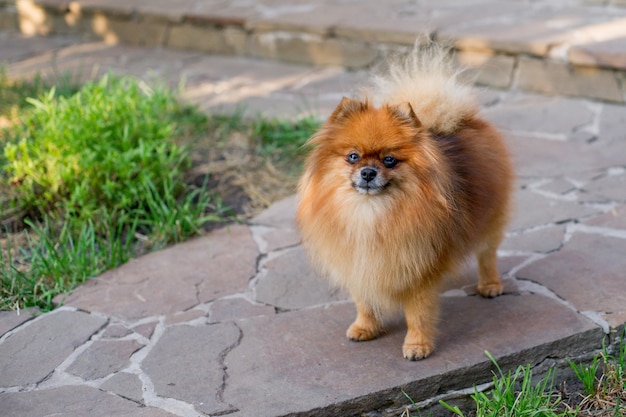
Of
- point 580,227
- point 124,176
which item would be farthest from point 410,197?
point 124,176

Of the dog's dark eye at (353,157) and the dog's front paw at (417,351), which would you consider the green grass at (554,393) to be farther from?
the dog's dark eye at (353,157)

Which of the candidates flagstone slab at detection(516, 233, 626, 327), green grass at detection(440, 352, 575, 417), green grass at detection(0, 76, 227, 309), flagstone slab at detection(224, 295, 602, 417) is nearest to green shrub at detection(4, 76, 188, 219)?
green grass at detection(0, 76, 227, 309)

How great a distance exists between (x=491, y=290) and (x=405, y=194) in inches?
36.4

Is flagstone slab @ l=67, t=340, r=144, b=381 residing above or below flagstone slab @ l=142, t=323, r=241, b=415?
below

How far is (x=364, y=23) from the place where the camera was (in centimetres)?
675

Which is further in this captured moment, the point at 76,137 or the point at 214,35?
the point at 214,35

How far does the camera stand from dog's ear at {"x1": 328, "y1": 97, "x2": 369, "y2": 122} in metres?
3.02

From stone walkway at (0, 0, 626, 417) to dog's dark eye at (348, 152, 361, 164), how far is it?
0.85 m

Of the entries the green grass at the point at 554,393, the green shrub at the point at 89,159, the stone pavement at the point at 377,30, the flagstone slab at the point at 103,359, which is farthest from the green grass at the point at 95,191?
the stone pavement at the point at 377,30

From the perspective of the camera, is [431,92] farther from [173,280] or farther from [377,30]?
[377,30]

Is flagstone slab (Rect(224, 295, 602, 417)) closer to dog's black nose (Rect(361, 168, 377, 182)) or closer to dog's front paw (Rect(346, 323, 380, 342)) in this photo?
dog's front paw (Rect(346, 323, 380, 342))

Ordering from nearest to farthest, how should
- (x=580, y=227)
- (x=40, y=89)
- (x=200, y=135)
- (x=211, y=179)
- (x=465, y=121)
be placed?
(x=465, y=121)
(x=580, y=227)
(x=211, y=179)
(x=200, y=135)
(x=40, y=89)

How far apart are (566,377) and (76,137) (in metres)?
2.99

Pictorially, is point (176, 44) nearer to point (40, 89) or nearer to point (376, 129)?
point (40, 89)
